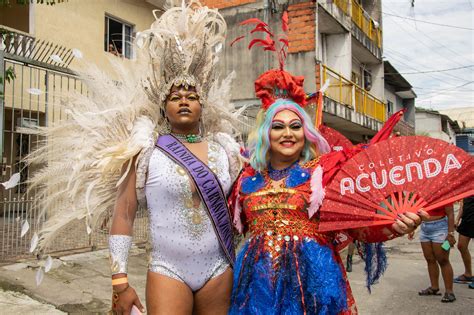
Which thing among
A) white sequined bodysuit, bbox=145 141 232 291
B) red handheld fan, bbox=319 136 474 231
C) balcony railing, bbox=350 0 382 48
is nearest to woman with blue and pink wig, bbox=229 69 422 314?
red handheld fan, bbox=319 136 474 231

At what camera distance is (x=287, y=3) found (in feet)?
40.0

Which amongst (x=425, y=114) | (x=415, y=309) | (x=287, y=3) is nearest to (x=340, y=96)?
(x=287, y=3)

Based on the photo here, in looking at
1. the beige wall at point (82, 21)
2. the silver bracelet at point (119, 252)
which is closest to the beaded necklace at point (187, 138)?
the silver bracelet at point (119, 252)

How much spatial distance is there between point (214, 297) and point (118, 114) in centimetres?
118

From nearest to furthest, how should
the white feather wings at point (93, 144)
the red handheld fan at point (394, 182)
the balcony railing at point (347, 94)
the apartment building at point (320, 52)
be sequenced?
the red handheld fan at point (394, 182) → the white feather wings at point (93, 144) → the apartment building at point (320, 52) → the balcony railing at point (347, 94)

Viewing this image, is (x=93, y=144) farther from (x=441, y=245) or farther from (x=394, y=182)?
(x=441, y=245)

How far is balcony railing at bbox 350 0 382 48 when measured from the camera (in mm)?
15445

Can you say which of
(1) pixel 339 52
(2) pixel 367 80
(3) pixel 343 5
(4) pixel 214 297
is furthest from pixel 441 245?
(2) pixel 367 80

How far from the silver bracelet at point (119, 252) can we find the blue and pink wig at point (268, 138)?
2.91 ft

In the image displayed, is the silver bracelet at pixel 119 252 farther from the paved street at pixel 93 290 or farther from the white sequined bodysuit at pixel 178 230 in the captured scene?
the paved street at pixel 93 290

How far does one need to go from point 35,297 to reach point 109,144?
2.85 meters

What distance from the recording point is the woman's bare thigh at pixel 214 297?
2.43m

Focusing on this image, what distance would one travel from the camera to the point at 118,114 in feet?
8.82

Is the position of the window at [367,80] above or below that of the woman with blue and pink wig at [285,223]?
above
